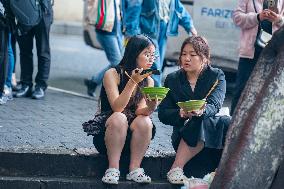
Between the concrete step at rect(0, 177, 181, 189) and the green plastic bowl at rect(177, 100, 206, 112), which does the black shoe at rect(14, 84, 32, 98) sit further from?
the green plastic bowl at rect(177, 100, 206, 112)

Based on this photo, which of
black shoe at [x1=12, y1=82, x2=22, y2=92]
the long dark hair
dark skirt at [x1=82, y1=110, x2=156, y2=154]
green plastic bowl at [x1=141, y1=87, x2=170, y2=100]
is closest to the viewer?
green plastic bowl at [x1=141, y1=87, x2=170, y2=100]

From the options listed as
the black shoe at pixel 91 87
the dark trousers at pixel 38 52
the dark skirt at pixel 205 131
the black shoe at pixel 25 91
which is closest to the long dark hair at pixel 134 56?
the dark skirt at pixel 205 131

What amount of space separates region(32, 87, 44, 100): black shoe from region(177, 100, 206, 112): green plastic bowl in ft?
11.1

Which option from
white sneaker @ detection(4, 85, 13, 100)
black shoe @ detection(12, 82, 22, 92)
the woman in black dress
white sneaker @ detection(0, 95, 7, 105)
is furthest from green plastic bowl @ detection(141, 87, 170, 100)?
black shoe @ detection(12, 82, 22, 92)

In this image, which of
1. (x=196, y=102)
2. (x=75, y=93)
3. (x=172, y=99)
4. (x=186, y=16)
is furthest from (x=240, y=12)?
(x=75, y=93)

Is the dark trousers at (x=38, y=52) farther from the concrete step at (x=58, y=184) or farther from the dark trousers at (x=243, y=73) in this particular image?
the concrete step at (x=58, y=184)

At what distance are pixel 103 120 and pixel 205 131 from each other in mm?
725

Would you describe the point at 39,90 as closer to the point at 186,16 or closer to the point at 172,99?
the point at 186,16

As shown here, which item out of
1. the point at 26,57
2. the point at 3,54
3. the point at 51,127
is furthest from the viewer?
the point at 26,57

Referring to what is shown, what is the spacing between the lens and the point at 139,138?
18.2 ft

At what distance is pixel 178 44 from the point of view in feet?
31.2

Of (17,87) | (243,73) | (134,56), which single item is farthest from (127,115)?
(17,87)

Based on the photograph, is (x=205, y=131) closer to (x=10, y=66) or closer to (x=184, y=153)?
(x=184, y=153)

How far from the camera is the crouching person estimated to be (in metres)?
5.50
